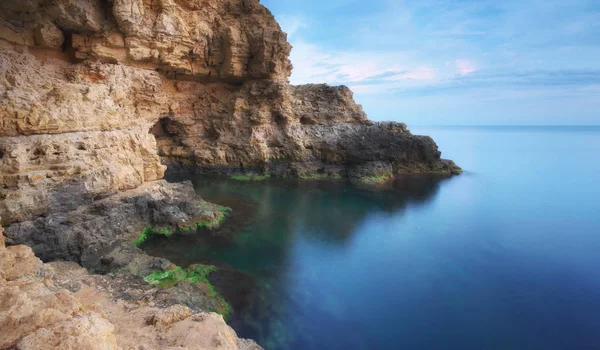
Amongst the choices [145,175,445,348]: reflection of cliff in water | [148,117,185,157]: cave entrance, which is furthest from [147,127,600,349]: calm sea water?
[148,117,185,157]: cave entrance

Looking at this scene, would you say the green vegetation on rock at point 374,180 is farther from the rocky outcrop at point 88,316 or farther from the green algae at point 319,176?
the rocky outcrop at point 88,316

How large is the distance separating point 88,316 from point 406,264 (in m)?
10.8

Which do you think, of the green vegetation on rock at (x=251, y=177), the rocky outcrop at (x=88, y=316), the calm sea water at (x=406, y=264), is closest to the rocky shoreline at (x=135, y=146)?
the rocky outcrop at (x=88, y=316)

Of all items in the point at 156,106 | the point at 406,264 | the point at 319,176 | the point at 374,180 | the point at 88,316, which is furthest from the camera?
the point at 319,176

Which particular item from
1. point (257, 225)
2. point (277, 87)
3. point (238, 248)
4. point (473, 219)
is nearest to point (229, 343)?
point (238, 248)

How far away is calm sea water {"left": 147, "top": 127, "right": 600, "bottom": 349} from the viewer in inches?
310

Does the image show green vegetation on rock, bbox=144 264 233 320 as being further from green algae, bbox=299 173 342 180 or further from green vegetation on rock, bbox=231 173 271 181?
green algae, bbox=299 173 342 180

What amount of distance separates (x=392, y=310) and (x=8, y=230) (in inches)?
452

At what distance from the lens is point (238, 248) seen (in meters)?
11.7

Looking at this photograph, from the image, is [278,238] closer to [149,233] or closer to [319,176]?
[149,233]

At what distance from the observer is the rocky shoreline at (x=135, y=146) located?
4691 mm

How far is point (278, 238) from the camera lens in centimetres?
1318

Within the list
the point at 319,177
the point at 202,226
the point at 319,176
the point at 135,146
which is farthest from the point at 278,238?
the point at 319,176

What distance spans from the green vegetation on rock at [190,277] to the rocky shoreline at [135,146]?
0.07m
